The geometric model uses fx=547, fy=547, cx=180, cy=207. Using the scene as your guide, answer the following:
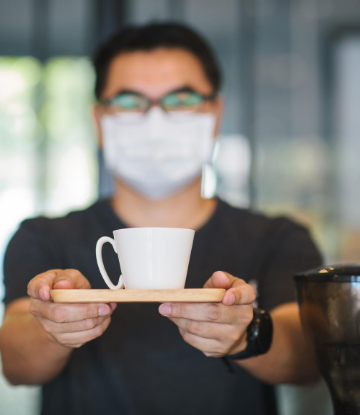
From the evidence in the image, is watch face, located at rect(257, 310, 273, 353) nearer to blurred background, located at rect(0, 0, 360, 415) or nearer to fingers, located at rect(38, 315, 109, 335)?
fingers, located at rect(38, 315, 109, 335)

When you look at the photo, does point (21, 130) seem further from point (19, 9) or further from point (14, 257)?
point (14, 257)

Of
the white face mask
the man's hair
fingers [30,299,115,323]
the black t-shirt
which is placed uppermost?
the man's hair

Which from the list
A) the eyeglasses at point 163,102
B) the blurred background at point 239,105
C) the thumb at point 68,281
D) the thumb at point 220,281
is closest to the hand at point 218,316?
the thumb at point 220,281

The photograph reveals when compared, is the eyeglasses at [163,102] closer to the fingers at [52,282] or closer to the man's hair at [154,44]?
the man's hair at [154,44]

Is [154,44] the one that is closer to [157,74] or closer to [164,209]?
[157,74]

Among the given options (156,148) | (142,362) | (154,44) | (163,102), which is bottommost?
(142,362)

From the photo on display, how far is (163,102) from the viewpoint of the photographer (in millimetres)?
1250

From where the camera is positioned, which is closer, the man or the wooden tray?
the wooden tray

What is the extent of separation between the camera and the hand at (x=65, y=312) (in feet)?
2.10

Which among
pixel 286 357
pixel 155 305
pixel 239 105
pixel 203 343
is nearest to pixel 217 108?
pixel 155 305

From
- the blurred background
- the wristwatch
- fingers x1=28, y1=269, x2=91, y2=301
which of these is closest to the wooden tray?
fingers x1=28, y1=269, x2=91, y2=301

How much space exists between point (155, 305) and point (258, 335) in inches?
13.6

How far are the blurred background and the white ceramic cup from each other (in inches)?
88.1

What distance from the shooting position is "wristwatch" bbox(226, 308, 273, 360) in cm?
78
